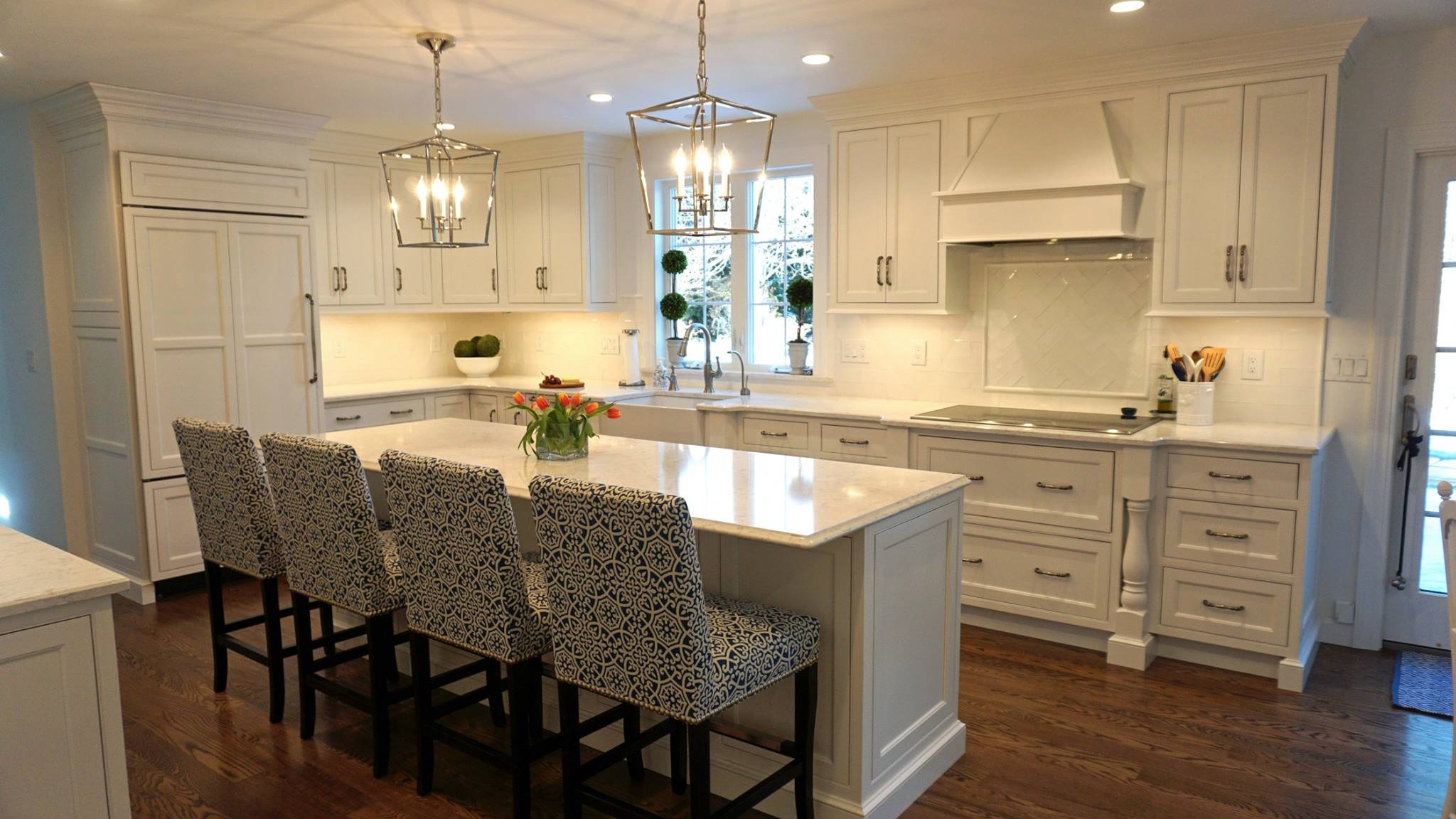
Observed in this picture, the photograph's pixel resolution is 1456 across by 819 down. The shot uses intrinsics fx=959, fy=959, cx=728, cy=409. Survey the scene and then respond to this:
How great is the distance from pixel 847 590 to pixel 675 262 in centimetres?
365

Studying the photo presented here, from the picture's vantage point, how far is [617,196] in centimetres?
598

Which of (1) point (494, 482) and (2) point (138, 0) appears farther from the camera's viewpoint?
(2) point (138, 0)

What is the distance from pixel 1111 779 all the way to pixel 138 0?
3905 millimetres

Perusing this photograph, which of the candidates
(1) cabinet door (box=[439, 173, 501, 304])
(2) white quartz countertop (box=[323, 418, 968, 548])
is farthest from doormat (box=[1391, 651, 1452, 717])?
(1) cabinet door (box=[439, 173, 501, 304])

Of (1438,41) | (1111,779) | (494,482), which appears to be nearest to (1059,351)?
(1438,41)

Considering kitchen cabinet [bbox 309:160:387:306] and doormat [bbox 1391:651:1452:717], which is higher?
kitchen cabinet [bbox 309:160:387:306]

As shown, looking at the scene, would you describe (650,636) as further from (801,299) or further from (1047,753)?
(801,299)

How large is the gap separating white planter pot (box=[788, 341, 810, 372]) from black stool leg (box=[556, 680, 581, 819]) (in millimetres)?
3115

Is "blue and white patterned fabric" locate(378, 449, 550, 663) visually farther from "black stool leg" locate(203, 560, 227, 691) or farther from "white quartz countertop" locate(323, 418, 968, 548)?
"black stool leg" locate(203, 560, 227, 691)

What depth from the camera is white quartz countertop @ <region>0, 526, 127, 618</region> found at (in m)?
1.90

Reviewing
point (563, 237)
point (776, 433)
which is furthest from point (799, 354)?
point (563, 237)

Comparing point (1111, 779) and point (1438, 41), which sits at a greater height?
point (1438, 41)

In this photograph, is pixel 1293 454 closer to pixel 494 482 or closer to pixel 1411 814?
pixel 1411 814

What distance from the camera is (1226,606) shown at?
3.61m
